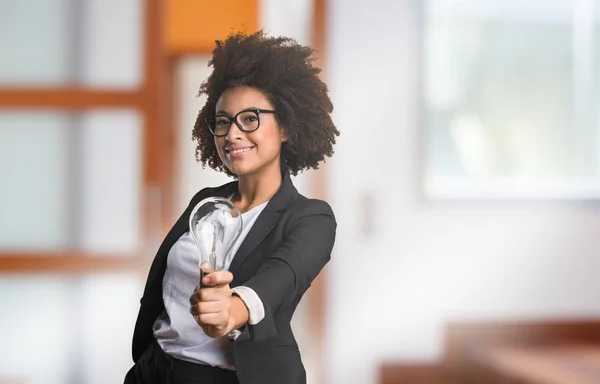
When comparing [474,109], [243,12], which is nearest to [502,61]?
[474,109]

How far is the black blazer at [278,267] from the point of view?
2.73ft

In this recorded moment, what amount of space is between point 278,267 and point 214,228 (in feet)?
0.33

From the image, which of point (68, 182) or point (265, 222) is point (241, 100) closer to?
point (265, 222)

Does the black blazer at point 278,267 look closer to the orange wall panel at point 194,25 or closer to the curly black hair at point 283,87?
the curly black hair at point 283,87

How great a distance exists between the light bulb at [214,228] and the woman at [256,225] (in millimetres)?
56

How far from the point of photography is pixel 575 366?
260cm

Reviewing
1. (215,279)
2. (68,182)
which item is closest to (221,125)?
(215,279)

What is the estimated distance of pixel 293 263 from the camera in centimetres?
85

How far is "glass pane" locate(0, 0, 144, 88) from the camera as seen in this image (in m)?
2.87

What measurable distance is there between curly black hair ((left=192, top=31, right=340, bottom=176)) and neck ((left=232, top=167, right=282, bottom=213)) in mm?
44

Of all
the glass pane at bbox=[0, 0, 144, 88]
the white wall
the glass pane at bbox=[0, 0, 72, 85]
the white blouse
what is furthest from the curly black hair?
the glass pane at bbox=[0, 0, 72, 85]

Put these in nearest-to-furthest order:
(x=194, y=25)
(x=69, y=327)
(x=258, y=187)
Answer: (x=258, y=187) < (x=69, y=327) < (x=194, y=25)

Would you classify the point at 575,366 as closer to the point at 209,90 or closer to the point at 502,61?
the point at 502,61

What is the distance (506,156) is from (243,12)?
2391 millimetres
